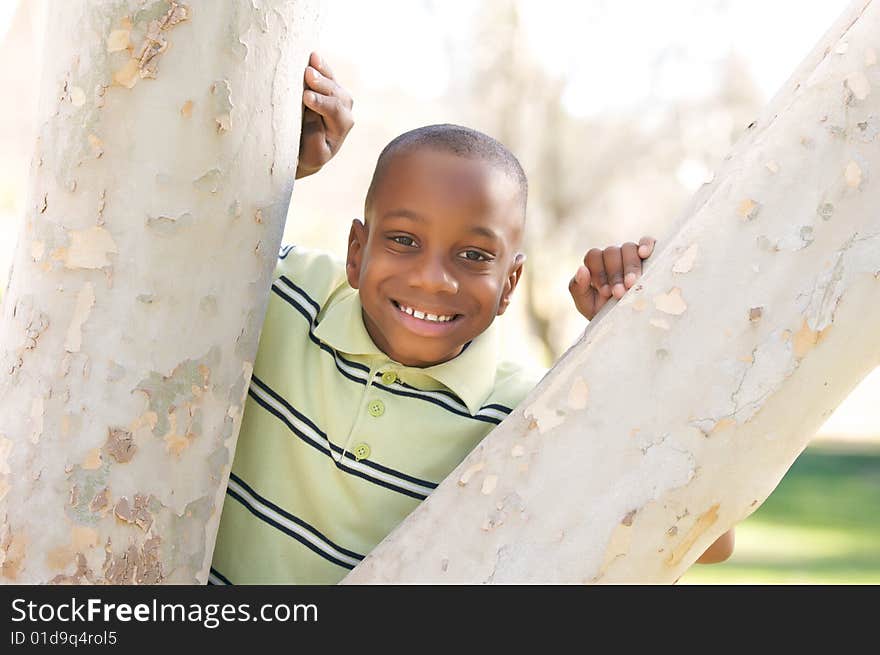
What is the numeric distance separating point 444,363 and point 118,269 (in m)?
0.74

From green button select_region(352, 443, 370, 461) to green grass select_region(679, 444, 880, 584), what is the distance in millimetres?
3667

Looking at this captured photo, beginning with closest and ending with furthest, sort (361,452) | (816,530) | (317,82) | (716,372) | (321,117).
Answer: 1. (716,372)
2. (317,82)
3. (321,117)
4. (361,452)
5. (816,530)

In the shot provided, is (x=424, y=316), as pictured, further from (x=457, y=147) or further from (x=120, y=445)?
(x=120, y=445)

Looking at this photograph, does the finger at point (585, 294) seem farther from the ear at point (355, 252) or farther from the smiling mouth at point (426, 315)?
the ear at point (355, 252)

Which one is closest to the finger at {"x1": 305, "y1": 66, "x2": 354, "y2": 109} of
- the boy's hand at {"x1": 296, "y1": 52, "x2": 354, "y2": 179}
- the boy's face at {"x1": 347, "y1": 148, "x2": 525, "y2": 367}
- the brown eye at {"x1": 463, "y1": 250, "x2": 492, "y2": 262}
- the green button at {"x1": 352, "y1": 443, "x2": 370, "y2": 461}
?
the boy's hand at {"x1": 296, "y1": 52, "x2": 354, "y2": 179}

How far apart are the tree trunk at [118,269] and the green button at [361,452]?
19.8 inches

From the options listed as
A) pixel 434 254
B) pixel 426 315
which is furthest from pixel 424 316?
pixel 434 254

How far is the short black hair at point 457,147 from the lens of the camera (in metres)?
1.98

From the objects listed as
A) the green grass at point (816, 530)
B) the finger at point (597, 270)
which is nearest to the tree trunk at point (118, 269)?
the finger at point (597, 270)

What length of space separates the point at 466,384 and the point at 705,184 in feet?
1.92

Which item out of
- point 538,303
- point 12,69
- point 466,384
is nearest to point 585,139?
point 538,303

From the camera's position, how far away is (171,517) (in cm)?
144

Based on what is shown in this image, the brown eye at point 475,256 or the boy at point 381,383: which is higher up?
the brown eye at point 475,256

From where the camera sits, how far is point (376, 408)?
1928 millimetres
